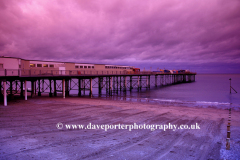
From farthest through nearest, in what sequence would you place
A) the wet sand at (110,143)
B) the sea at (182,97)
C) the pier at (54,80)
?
the sea at (182,97), the pier at (54,80), the wet sand at (110,143)

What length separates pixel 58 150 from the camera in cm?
563

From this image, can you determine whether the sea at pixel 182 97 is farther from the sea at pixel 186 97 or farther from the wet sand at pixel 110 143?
the wet sand at pixel 110 143

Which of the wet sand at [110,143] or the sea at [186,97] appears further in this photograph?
the sea at [186,97]

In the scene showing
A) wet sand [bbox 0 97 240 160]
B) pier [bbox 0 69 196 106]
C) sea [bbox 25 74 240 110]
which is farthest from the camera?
sea [bbox 25 74 240 110]

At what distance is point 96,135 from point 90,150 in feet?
5.05

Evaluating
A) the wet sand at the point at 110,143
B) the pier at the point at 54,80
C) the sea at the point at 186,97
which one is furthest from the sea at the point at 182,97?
the wet sand at the point at 110,143

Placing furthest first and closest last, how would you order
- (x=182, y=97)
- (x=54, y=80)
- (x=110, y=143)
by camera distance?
1. (x=182, y=97)
2. (x=54, y=80)
3. (x=110, y=143)

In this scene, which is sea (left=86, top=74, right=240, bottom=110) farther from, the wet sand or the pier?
the wet sand

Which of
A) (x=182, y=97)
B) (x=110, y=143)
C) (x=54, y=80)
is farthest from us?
(x=182, y=97)

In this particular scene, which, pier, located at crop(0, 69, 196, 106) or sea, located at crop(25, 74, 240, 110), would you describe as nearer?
pier, located at crop(0, 69, 196, 106)

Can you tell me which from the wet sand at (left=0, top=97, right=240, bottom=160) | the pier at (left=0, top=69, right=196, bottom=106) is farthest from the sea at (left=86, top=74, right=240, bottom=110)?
the wet sand at (left=0, top=97, right=240, bottom=160)

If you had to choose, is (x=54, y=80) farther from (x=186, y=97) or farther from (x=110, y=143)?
(x=186, y=97)

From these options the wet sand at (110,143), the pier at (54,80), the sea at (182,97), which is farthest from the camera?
the sea at (182,97)

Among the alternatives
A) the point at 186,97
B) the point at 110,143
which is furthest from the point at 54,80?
the point at 186,97
